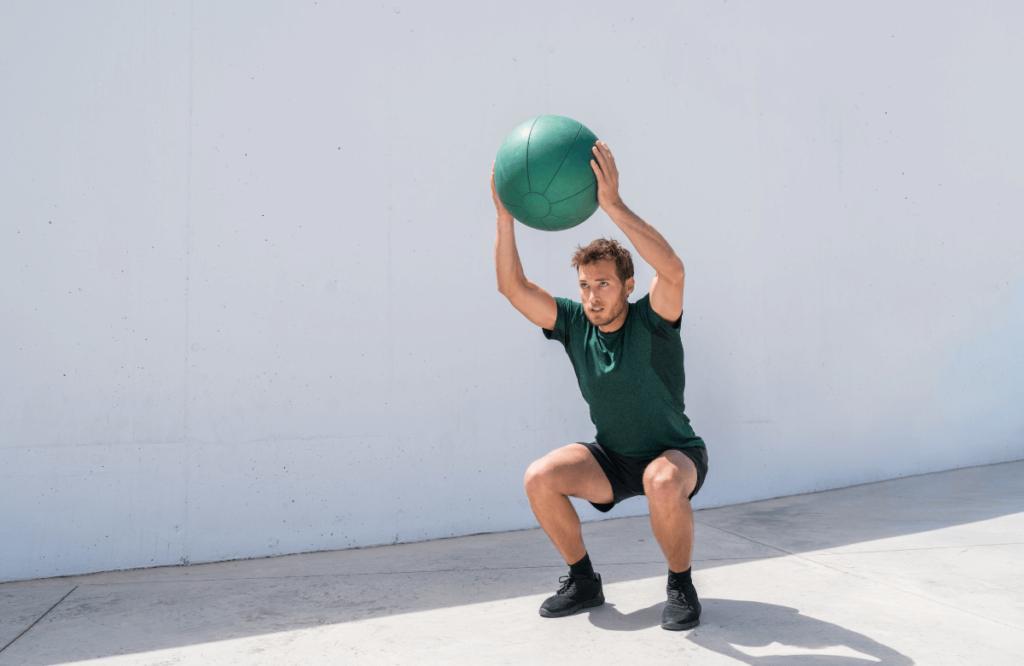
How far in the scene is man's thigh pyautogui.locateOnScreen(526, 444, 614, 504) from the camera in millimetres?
2355

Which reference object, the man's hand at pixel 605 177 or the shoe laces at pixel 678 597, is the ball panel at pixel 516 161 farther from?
the shoe laces at pixel 678 597

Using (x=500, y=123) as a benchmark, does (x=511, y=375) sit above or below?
below

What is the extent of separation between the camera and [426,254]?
12.0 feet

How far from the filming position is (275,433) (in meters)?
3.39

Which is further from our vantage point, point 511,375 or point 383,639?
point 511,375

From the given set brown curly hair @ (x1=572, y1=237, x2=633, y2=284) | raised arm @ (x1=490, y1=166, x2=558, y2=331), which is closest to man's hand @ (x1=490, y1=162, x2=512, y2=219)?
raised arm @ (x1=490, y1=166, x2=558, y2=331)

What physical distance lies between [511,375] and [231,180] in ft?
5.39

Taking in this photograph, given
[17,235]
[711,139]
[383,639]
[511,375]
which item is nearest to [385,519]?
[511,375]

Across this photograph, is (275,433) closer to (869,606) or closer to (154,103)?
(154,103)

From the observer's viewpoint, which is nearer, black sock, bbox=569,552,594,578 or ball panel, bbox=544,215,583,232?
ball panel, bbox=544,215,583,232

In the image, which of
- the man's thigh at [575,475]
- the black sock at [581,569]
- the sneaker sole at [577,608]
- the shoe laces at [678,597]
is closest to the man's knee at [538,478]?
the man's thigh at [575,475]

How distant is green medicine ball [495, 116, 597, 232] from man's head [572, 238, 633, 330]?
0.55 feet

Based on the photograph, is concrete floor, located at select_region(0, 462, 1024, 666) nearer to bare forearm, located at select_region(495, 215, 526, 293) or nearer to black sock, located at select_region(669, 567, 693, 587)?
black sock, located at select_region(669, 567, 693, 587)

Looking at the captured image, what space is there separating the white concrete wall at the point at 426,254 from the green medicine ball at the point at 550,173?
1504mm
